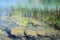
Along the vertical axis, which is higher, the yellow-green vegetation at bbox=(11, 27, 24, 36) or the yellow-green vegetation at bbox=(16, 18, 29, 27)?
the yellow-green vegetation at bbox=(16, 18, 29, 27)

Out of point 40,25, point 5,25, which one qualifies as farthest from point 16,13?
point 40,25

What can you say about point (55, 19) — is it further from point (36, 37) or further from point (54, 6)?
point (36, 37)

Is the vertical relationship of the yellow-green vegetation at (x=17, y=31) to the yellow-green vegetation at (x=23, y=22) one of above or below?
below

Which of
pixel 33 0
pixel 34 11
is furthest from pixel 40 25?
pixel 33 0

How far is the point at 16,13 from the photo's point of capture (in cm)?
134

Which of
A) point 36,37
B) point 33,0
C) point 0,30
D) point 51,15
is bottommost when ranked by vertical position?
point 36,37

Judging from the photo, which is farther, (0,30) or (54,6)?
(54,6)

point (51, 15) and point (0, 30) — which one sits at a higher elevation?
point (51, 15)

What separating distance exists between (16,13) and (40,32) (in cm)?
33

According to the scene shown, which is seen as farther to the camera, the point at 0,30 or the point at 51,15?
the point at 51,15

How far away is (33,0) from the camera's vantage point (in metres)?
1.36

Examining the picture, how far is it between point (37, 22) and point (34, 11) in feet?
0.41

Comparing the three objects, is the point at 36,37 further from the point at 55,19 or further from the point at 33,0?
the point at 33,0

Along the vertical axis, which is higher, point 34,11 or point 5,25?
point 34,11
